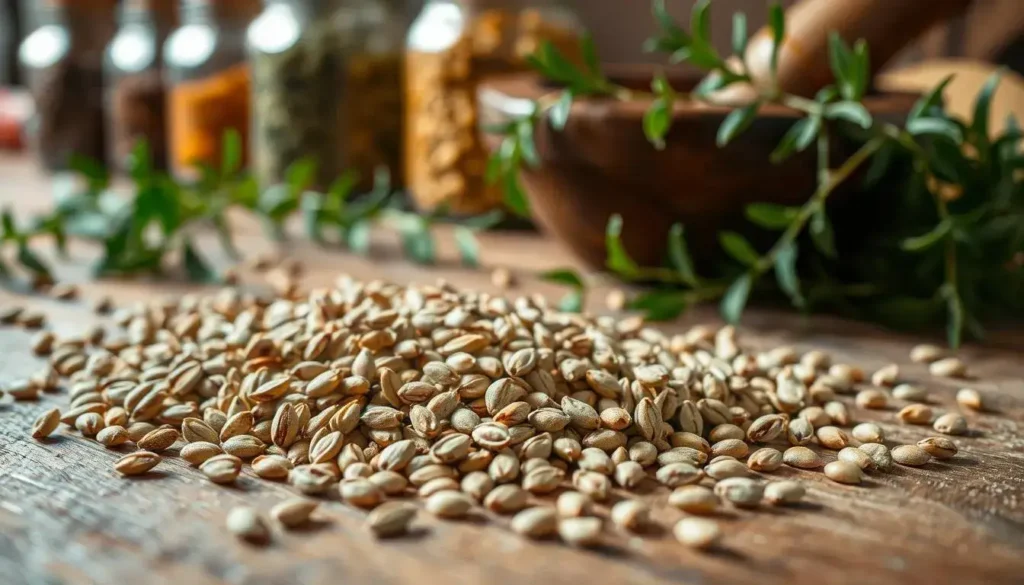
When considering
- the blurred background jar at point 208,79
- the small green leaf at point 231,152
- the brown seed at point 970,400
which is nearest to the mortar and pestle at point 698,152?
the brown seed at point 970,400

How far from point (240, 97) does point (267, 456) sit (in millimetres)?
1016

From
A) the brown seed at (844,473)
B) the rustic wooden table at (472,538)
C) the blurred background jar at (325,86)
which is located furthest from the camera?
the blurred background jar at (325,86)

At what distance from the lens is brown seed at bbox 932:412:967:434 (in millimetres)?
630

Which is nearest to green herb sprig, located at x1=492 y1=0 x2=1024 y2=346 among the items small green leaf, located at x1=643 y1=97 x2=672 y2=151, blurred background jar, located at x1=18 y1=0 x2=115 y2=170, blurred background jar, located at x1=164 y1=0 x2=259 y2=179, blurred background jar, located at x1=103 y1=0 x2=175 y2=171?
small green leaf, located at x1=643 y1=97 x2=672 y2=151

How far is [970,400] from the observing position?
2.22 feet

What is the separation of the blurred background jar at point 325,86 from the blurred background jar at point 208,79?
17cm

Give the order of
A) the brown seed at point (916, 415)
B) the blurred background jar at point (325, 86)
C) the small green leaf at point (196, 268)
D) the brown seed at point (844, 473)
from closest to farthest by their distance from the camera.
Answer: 1. the brown seed at point (844, 473)
2. the brown seed at point (916, 415)
3. the small green leaf at point (196, 268)
4. the blurred background jar at point (325, 86)

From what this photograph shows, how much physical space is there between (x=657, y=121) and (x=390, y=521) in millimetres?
425

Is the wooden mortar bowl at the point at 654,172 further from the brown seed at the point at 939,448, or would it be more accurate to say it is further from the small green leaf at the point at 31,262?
the small green leaf at the point at 31,262

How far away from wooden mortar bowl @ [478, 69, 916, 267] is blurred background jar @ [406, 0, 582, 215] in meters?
0.24

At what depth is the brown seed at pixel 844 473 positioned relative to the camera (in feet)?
1.80

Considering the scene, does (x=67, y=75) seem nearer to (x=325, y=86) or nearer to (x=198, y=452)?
(x=325, y=86)

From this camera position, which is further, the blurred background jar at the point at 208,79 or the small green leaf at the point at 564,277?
the blurred background jar at the point at 208,79

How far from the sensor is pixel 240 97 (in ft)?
4.83
